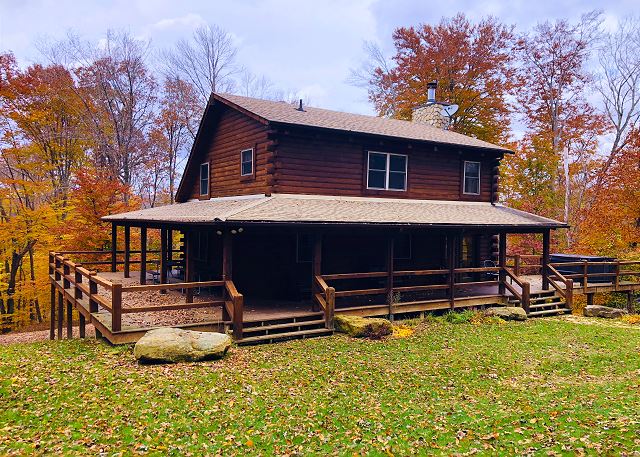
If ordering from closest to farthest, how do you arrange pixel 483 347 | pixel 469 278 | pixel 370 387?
pixel 370 387, pixel 483 347, pixel 469 278

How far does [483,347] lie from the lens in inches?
454

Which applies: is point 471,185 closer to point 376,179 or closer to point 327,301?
point 376,179

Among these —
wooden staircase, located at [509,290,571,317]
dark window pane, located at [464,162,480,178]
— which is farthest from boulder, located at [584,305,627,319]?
dark window pane, located at [464,162,480,178]

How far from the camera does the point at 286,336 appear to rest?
38.9 feet

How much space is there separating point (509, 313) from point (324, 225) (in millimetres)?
7385

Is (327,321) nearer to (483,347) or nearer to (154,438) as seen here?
(483,347)

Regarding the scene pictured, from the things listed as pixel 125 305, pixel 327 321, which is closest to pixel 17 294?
pixel 125 305

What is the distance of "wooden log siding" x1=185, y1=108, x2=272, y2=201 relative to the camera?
49.6 ft

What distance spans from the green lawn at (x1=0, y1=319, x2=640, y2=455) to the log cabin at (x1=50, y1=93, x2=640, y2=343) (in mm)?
2177

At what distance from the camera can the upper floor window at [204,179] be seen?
19.3 m

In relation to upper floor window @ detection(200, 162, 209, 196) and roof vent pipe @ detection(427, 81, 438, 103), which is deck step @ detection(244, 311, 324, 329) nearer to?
upper floor window @ detection(200, 162, 209, 196)

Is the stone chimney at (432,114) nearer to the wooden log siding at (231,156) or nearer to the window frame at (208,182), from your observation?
the wooden log siding at (231,156)

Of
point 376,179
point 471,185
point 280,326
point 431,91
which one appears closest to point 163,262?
point 280,326

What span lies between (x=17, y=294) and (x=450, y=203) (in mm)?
24416
